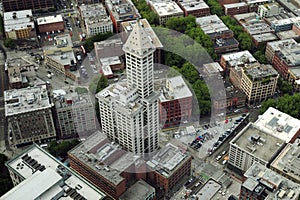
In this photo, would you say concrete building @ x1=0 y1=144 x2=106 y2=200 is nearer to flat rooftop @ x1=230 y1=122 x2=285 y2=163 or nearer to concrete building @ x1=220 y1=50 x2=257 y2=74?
flat rooftop @ x1=230 y1=122 x2=285 y2=163

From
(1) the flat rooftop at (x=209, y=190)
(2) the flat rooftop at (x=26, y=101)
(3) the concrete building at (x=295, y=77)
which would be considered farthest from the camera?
(3) the concrete building at (x=295, y=77)

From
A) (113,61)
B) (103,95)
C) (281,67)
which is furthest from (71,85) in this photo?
(281,67)

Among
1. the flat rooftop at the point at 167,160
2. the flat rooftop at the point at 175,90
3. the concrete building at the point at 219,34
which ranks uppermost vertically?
the concrete building at the point at 219,34

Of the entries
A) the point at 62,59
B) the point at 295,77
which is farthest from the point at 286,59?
the point at 62,59

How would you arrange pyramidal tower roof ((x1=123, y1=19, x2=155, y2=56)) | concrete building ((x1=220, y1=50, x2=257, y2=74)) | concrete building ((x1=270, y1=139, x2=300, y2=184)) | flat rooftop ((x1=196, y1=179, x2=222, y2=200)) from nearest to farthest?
1. pyramidal tower roof ((x1=123, y1=19, x2=155, y2=56))
2. concrete building ((x1=270, y1=139, x2=300, y2=184))
3. flat rooftop ((x1=196, y1=179, x2=222, y2=200))
4. concrete building ((x1=220, y1=50, x2=257, y2=74))

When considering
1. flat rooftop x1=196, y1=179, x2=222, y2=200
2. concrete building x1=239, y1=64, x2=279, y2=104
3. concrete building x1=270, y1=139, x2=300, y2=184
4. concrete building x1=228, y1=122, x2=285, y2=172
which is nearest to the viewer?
concrete building x1=270, y1=139, x2=300, y2=184

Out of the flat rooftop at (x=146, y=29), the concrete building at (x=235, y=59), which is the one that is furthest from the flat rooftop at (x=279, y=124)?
the flat rooftop at (x=146, y=29)

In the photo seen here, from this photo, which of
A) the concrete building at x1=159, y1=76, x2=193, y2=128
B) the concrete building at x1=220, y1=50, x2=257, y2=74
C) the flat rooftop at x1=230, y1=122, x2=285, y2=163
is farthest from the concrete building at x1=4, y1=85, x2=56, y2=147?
the concrete building at x1=220, y1=50, x2=257, y2=74

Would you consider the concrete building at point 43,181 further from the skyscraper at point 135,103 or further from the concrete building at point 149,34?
the concrete building at point 149,34
